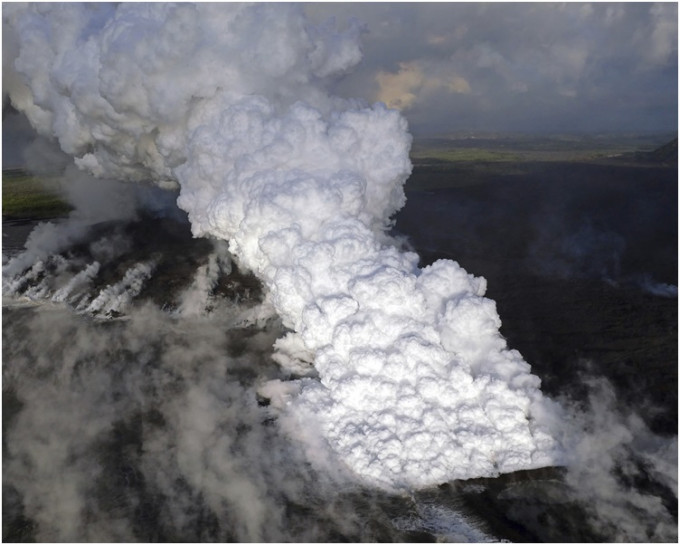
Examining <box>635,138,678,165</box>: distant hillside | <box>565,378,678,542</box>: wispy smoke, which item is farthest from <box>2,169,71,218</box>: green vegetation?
<box>635,138,678,165</box>: distant hillside

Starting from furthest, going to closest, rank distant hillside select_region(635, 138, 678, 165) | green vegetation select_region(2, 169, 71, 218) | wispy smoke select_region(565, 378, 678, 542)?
distant hillside select_region(635, 138, 678, 165), green vegetation select_region(2, 169, 71, 218), wispy smoke select_region(565, 378, 678, 542)

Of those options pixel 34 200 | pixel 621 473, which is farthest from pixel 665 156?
pixel 34 200

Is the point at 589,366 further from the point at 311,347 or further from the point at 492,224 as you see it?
the point at 492,224

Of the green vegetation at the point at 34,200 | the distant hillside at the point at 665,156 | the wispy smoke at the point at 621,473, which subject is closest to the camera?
the wispy smoke at the point at 621,473

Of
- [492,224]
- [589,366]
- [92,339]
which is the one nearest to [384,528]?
[589,366]

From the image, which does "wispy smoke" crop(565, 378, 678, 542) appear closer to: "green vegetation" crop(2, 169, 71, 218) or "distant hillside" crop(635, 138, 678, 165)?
"green vegetation" crop(2, 169, 71, 218)

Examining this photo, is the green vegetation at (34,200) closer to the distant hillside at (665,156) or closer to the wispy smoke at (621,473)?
the wispy smoke at (621,473)

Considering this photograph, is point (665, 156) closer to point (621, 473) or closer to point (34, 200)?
point (621, 473)

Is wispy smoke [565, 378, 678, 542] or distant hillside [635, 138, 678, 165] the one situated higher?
distant hillside [635, 138, 678, 165]

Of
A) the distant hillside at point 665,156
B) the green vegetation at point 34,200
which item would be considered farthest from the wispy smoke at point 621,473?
the distant hillside at point 665,156
